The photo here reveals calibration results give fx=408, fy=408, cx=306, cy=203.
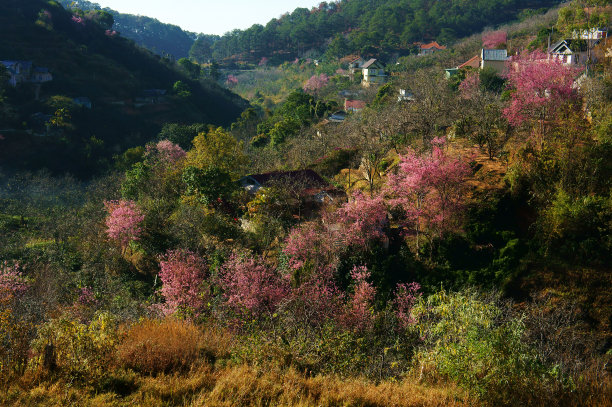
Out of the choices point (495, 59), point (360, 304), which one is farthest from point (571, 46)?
point (360, 304)

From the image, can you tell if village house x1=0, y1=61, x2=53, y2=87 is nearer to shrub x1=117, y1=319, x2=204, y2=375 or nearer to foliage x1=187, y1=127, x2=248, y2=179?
foliage x1=187, y1=127, x2=248, y2=179

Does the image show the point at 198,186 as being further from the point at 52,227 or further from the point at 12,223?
the point at 12,223

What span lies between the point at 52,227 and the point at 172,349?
21.2m

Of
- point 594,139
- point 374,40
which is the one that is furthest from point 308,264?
point 374,40

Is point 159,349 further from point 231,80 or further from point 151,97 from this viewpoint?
point 231,80

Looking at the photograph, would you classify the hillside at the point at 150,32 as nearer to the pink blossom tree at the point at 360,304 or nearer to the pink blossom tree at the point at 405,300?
the pink blossom tree at the point at 360,304

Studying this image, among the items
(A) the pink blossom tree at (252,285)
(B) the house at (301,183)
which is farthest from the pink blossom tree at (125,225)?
(A) the pink blossom tree at (252,285)

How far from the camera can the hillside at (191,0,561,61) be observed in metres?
71.9

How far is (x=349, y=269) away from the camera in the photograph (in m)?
16.5

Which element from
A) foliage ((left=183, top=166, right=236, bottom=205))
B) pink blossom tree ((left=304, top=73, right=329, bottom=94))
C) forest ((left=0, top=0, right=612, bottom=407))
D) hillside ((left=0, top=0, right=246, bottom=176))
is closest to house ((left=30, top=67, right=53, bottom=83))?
hillside ((left=0, top=0, right=246, bottom=176))

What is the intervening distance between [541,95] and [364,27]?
70.4 metres

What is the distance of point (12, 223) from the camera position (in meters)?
26.5

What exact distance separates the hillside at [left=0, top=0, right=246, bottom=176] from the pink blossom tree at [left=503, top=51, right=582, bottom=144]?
36.3 m

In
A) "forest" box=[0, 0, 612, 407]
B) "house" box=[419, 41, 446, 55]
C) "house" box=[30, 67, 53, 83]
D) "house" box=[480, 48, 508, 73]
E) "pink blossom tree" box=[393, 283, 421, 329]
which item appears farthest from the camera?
"house" box=[419, 41, 446, 55]
